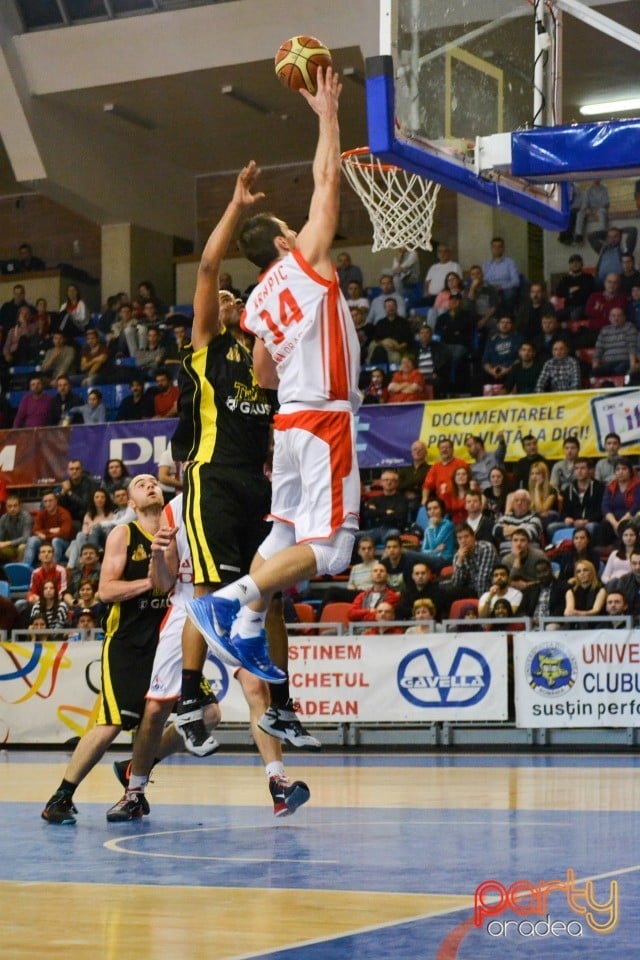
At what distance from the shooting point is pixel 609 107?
22.3 meters

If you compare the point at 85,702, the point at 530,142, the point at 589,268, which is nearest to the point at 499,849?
the point at 530,142

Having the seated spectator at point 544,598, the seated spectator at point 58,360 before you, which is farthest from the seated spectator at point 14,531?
the seated spectator at point 544,598

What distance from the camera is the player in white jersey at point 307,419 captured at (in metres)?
6.28

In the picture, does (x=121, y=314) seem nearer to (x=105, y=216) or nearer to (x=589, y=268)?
(x=105, y=216)

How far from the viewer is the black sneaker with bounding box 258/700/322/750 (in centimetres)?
682

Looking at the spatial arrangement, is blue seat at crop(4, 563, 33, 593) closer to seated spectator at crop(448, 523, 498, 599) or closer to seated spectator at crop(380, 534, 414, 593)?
seated spectator at crop(380, 534, 414, 593)

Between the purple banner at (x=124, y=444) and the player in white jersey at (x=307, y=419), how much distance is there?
1271 cm

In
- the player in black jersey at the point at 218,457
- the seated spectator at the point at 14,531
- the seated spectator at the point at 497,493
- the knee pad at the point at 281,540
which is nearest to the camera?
the knee pad at the point at 281,540

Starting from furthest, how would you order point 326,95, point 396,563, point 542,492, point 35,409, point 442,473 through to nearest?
point 35,409 → point 442,473 → point 542,492 → point 396,563 → point 326,95

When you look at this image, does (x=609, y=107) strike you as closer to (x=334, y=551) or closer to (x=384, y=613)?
(x=384, y=613)

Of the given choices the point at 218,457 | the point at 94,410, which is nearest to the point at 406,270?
the point at 94,410

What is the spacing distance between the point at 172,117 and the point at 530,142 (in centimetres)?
1663

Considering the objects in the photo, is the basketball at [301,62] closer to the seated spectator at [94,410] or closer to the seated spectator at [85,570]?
the seated spectator at [85,570]

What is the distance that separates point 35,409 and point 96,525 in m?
4.30
